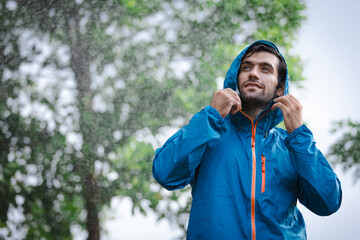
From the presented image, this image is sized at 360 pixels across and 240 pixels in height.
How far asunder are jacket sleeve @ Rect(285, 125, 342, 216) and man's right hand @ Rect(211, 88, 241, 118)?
0.28 meters

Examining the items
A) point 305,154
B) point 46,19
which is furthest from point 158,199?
point 305,154

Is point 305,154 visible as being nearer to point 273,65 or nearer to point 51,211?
point 273,65

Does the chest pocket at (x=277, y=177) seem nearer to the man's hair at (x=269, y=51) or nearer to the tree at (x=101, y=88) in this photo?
the man's hair at (x=269, y=51)

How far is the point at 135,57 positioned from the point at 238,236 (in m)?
3.80

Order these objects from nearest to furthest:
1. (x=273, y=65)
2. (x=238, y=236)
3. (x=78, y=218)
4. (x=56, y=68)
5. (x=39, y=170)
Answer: (x=238, y=236) → (x=273, y=65) → (x=39, y=170) → (x=78, y=218) → (x=56, y=68)

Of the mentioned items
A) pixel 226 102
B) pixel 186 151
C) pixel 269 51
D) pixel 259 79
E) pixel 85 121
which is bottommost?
pixel 85 121

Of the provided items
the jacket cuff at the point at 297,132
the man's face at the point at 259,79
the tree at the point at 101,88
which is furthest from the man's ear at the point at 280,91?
the tree at the point at 101,88

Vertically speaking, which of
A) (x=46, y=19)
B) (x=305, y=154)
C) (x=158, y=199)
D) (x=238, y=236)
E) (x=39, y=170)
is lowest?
(x=39, y=170)

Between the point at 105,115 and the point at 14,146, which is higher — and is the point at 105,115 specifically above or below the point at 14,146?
above

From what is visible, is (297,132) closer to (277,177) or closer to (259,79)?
(277,177)

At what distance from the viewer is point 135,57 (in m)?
4.86

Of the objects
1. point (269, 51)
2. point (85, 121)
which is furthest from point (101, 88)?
point (269, 51)

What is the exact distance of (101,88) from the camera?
16.0 feet

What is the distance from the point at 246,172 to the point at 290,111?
36 centimetres
